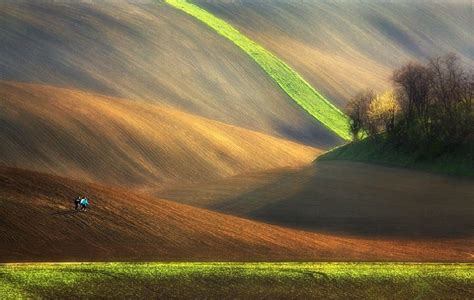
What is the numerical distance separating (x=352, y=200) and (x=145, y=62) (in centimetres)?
6109

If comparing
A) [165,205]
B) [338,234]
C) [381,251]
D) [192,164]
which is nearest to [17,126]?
[192,164]

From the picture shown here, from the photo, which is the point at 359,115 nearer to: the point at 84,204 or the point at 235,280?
the point at 84,204

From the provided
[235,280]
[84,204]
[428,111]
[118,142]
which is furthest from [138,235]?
[428,111]

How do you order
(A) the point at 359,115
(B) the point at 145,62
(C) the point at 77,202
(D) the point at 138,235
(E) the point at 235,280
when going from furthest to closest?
(B) the point at 145,62 → (A) the point at 359,115 → (C) the point at 77,202 → (D) the point at 138,235 → (E) the point at 235,280

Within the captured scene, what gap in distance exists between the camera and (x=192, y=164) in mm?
75688

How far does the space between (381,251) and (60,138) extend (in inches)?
1520

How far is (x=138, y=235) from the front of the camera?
139 ft

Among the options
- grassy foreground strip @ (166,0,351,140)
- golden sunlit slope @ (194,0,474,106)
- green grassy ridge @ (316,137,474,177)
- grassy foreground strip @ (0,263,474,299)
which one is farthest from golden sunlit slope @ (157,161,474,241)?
golden sunlit slope @ (194,0,474,106)

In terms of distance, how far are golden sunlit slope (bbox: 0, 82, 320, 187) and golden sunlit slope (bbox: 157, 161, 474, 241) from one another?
16.7 ft

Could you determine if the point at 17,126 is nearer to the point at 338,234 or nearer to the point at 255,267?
the point at 338,234

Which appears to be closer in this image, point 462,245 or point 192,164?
Result: point 462,245

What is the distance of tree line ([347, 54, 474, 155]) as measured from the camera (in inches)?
2746

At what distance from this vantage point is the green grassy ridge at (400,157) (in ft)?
218

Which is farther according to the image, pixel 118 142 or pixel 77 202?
pixel 118 142
